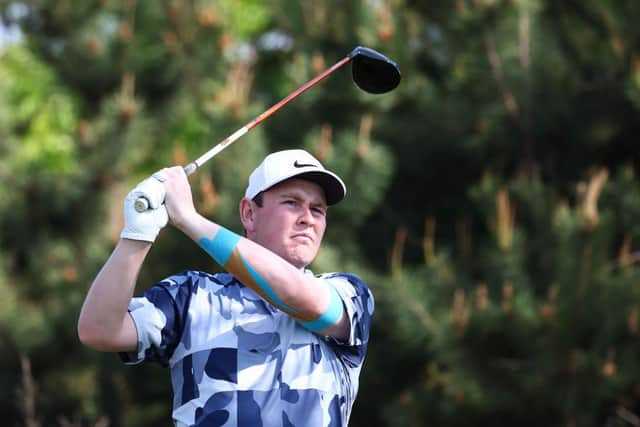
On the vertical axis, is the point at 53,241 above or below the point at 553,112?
below

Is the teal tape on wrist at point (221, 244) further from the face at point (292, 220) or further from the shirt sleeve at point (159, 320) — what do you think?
the face at point (292, 220)

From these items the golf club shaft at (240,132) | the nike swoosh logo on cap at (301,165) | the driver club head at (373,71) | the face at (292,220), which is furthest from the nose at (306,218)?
the driver club head at (373,71)

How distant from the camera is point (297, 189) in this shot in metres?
3.11

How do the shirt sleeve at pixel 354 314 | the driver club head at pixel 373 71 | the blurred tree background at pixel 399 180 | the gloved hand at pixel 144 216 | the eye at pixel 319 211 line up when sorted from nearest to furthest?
the gloved hand at pixel 144 216 < the shirt sleeve at pixel 354 314 < the eye at pixel 319 211 < the driver club head at pixel 373 71 < the blurred tree background at pixel 399 180

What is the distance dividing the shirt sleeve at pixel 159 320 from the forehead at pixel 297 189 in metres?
0.38

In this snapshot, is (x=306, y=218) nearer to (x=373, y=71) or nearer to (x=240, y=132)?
(x=240, y=132)

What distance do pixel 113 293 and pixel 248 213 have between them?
2.03 feet

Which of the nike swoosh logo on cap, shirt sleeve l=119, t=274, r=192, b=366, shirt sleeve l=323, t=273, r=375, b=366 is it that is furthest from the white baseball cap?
shirt sleeve l=119, t=274, r=192, b=366

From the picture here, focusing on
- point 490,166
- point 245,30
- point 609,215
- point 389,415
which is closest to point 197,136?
point 245,30

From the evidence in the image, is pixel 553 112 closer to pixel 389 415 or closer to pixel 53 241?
pixel 389 415

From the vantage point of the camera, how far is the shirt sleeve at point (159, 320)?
2.79m

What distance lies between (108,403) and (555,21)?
4.50 meters

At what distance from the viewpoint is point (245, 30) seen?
1238 cm

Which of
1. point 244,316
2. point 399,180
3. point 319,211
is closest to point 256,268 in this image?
point 244,316
